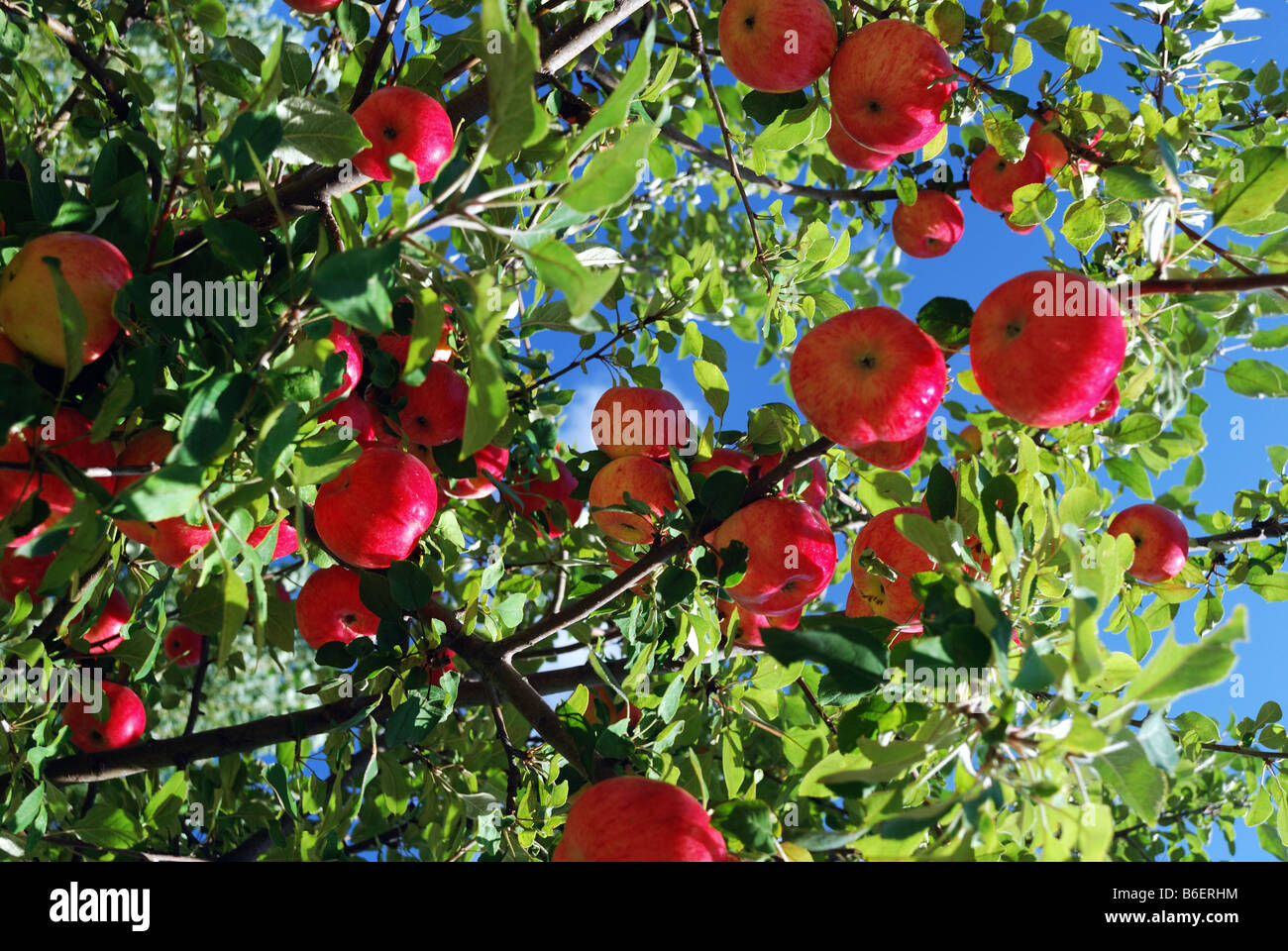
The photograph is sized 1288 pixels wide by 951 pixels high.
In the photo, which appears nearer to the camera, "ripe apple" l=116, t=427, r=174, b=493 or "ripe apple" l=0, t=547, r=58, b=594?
"ripe apple" l=116, t=427, r=174, b=493

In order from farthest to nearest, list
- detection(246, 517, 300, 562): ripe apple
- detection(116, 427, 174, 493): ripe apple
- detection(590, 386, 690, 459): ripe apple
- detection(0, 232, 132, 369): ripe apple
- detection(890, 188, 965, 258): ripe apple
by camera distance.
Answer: detection(890, 188, 965, 258): ripe apple
detection(590, 386, 690, 459): ripe apple
detection(246, 517, 300, 562): ripe apple
detection(116, 427, 174, 493): ripe apple
detection(0, 232, 132, 369): ripe apple

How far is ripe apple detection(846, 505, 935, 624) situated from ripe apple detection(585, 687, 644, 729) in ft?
2.50

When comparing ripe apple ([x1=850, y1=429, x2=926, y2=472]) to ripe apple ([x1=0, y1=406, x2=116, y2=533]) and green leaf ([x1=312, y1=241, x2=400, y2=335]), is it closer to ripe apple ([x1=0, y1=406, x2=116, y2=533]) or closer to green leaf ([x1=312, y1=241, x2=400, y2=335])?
green leaf ([x1=312, y1=241, x2=400, y2=335])

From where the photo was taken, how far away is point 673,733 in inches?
68.7

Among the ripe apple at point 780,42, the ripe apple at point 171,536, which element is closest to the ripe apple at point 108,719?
the ripe apple at point 171,536

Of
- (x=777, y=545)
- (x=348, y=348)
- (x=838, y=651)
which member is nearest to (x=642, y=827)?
(x=838, y=651)

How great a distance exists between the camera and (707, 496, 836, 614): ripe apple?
1.66 m

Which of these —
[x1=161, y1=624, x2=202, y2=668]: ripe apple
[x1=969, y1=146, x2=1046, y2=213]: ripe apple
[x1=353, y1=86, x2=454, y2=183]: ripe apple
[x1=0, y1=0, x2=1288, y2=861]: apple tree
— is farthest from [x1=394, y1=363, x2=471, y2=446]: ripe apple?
[x1=161, y1=624, x2=202, y2=668]: ripe apple

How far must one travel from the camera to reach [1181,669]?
93 cm

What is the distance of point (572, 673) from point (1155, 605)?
1.66m

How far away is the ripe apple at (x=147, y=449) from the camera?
1.39m

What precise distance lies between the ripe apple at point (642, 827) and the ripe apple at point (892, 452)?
0.76m

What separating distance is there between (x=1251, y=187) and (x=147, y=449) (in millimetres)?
1786
